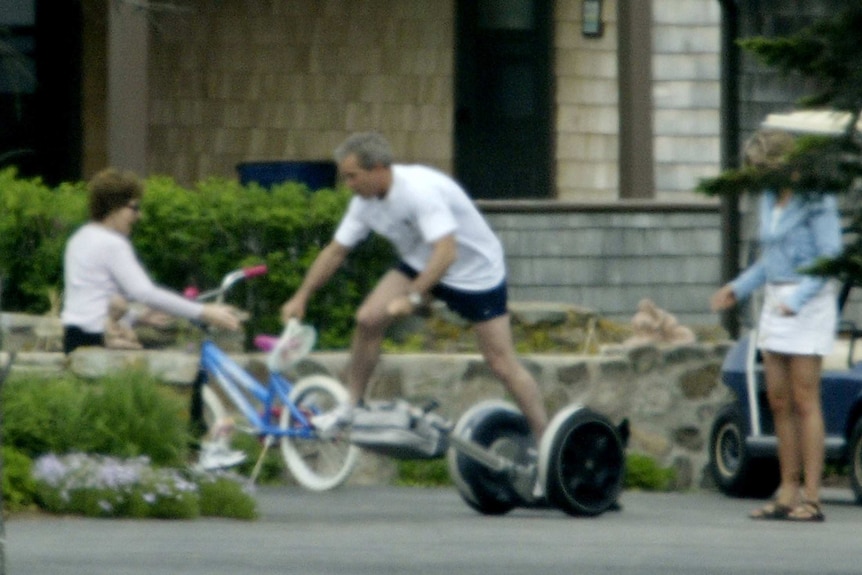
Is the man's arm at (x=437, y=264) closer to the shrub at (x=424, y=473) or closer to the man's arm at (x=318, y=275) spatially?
the man's arm at (x=318, y=275)

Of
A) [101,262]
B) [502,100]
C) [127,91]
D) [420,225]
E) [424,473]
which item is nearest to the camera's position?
[420,225]

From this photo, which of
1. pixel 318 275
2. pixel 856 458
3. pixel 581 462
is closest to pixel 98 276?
pixel 318 275

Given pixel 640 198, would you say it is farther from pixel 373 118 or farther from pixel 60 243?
pixel 60 243

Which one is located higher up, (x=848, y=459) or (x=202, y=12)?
(x=202, y=12)

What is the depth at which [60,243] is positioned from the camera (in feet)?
44.2

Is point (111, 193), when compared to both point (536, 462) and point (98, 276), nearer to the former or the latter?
point (98, 276)

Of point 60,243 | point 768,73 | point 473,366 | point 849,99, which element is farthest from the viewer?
point 768,73

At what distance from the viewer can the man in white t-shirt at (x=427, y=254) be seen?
9977 mm

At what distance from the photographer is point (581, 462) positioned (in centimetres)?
1009

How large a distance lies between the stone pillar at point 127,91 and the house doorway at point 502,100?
12.7 ft

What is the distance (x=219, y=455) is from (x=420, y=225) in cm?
192

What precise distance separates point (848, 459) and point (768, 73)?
13.1 ft

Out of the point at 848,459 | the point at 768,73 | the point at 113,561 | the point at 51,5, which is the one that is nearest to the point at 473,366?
the point at 848,459

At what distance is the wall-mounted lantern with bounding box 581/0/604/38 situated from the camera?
18531mm
